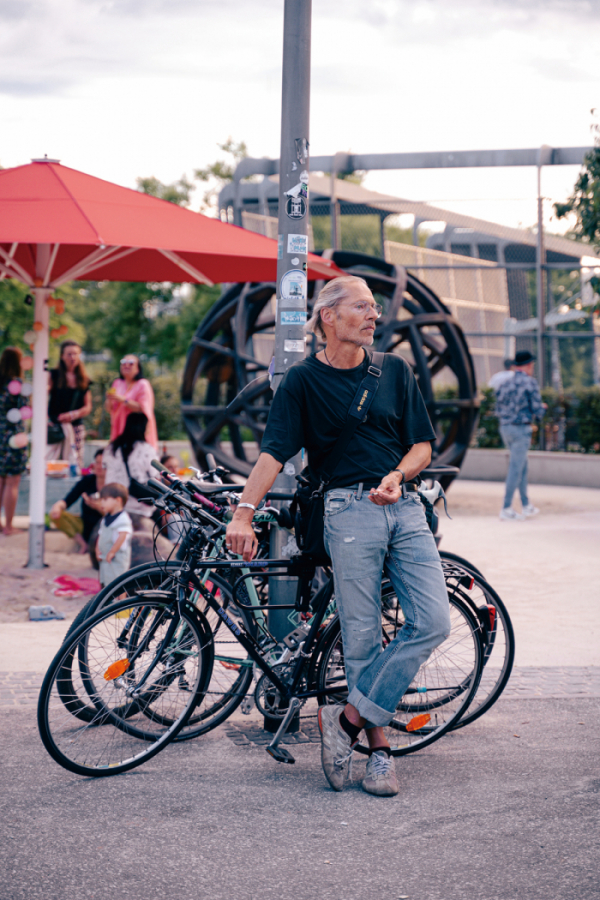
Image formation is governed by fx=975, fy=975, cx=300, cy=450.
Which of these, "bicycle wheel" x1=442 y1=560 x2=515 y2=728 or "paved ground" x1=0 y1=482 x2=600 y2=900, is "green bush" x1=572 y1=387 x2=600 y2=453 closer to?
"paved ground" x1=0 y1=482 x2=600 y2=900

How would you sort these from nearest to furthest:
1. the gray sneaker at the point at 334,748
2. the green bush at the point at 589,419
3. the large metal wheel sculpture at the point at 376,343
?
the gray sneaker at the point at 334,748
the large metal wheel sculpture at the point at 376,343
the green bush at the point at 589,419

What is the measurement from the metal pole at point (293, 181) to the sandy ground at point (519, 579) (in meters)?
2.25

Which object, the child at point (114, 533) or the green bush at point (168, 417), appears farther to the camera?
the green bush at point (168, 417)

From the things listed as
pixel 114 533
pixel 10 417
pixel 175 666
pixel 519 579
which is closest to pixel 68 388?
pixel 10 417

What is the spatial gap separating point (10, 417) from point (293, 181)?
5.27 metres

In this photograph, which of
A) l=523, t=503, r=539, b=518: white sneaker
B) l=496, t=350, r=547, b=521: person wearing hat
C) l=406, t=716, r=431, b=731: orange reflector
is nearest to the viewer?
l=406, t=716, r=431, b=731: orange reflector

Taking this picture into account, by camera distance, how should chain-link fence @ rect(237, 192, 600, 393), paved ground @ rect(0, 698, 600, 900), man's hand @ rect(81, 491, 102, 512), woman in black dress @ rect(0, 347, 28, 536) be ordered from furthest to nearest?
chain-link fence @ rect(237, 192, 600, 393) → woman in black dress @ rect(0, 347, 28, 536) → man's hand @ rect(81, 491, 102, 512) → paved ground @ rect(0, 698, 600, 900)

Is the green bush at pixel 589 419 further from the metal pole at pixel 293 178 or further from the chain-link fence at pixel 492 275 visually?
the metal pole at pixel 293 178

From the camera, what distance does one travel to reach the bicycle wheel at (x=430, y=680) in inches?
157

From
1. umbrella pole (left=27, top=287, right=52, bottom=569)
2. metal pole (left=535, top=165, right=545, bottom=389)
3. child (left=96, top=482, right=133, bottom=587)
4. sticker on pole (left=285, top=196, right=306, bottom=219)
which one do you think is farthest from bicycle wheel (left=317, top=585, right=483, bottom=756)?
metal pole (left=535, top=165, right=545, bottom=389)

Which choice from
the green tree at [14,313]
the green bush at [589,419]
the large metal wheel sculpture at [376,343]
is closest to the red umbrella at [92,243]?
the large metal wheel sculpture at [376,343]

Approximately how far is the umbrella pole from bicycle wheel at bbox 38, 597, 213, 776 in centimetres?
381

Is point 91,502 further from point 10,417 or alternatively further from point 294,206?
point 294,206

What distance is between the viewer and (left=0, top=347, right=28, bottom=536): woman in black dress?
8.90 metres
